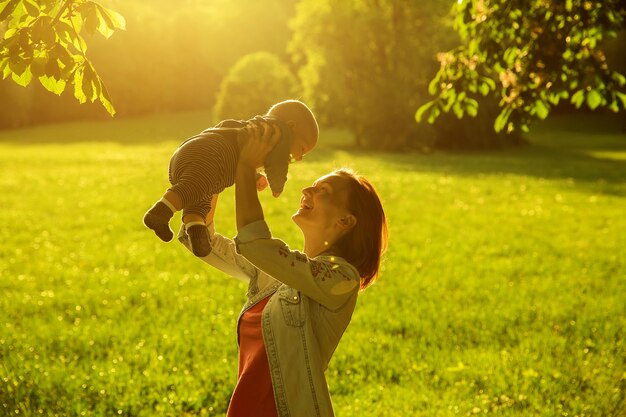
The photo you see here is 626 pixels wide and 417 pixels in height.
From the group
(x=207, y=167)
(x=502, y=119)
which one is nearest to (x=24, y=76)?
(x=207, y=167)

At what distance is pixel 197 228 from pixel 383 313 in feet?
16.9

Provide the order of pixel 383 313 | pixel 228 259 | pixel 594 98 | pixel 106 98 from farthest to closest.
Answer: pixel 383 313
pixel 594 98
pixel 228 259
pixel 106 98

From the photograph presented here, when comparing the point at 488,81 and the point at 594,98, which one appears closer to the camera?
the point at 594,98

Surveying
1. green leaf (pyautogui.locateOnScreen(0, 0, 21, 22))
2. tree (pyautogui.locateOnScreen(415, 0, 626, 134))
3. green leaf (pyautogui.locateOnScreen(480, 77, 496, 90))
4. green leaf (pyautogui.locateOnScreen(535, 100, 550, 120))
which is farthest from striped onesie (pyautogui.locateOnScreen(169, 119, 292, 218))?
green leaf (pyautogui.locateOnScreen(535, 100, 550, 120))

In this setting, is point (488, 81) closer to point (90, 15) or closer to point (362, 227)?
point (362, 227)

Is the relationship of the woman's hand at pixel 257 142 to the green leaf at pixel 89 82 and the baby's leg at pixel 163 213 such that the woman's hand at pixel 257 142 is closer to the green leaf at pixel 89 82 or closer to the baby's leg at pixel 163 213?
the baby's leg at pixel 163 213

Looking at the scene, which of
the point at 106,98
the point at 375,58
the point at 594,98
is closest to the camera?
the point at 106,98

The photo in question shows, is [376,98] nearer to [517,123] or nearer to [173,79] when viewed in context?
[517,123]

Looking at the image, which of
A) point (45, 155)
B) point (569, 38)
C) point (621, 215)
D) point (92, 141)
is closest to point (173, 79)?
point (92, 141)

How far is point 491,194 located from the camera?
59.3 ft

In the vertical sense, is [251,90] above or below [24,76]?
below

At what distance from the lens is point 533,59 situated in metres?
6.19

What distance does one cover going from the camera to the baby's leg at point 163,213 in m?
2.46

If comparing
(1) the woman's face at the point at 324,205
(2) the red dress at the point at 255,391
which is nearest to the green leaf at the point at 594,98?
(1) the woman's face at the point at 324,205
